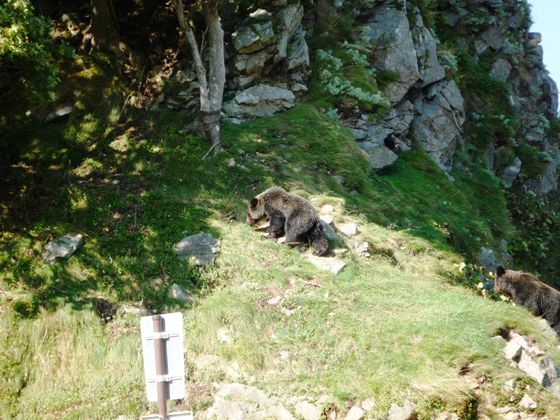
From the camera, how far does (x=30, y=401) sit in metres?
7.13

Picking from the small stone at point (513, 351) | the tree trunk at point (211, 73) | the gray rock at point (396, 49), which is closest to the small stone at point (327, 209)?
the tree trunk at point (211, 73)

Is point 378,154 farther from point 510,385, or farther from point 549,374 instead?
point 510,385

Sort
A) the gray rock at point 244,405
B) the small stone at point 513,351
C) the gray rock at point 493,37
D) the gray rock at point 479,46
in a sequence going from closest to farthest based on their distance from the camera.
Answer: the gray rock at point 244,405, the small stone at point 513,351, the gray rock at point 479,46, the gray rock at point 493,37

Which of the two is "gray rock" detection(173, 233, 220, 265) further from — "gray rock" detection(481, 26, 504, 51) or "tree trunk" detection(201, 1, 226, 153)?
"gray rock" detection(481, 26, 504, 51)

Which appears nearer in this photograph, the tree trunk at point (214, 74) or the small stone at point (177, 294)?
the small stone at point (177, 294)

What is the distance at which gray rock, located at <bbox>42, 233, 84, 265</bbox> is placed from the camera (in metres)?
8.92

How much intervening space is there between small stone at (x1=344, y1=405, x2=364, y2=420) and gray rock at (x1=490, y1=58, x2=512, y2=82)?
21.9 meters

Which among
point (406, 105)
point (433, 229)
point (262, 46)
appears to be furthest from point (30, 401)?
point (406, 105)

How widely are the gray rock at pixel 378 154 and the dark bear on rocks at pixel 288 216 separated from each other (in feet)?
16.9

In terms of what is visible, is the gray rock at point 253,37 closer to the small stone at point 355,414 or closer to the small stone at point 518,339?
the small stone at point 518,339

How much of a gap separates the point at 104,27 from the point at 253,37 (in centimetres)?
371

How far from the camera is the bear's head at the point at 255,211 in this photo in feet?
34.3

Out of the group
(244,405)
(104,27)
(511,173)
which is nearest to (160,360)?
(244,405)

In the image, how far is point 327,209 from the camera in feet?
37.5
